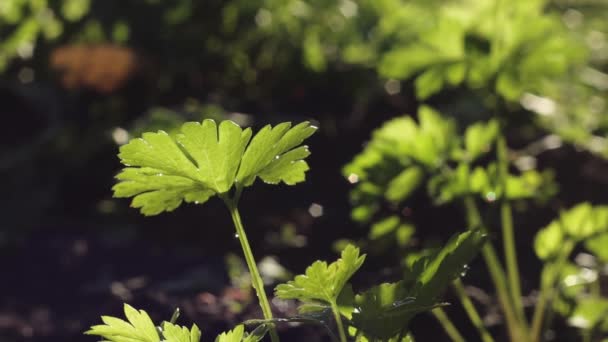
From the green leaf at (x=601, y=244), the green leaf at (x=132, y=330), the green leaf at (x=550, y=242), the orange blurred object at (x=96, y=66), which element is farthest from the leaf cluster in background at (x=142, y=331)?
the orange blurred object at (x=96, y=66)

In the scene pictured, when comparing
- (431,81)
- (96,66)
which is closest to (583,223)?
(431,81)

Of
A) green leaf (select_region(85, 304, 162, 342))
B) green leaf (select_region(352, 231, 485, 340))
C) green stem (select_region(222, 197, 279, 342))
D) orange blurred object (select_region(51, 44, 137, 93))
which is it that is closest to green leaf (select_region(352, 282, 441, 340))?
green leaf (select_region(352, 231, 485, 340))

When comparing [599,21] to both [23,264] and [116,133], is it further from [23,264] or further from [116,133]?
[23,264]

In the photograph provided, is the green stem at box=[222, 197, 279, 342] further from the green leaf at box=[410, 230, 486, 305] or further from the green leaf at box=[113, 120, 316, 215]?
the green leaf at box=[410, 230, 486, 305]

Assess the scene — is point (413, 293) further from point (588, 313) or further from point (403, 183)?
point (588, 313)

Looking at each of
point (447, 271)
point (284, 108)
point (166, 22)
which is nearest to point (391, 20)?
point (284, 108)
